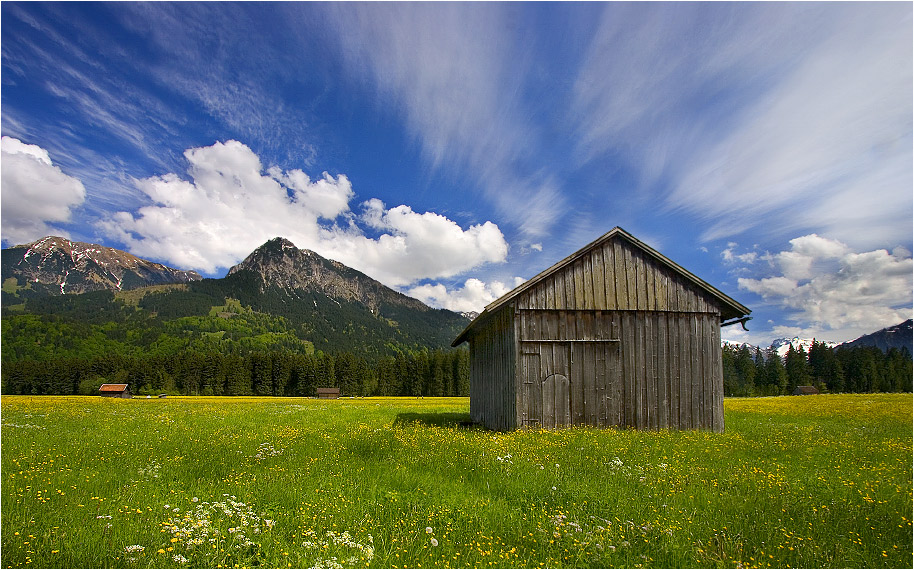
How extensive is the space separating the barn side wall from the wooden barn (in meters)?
0.08

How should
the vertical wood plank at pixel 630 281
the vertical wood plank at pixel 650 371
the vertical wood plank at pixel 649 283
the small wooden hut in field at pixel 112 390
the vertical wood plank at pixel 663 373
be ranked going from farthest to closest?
the small wooden hut in field at pixel 112 390, the vertical wood plank at pixel 649 283, the vertical wood plank at pixel 630 281, the vertical wood plank at pixel 663 373, the vertical wood plank at pixel 650 371

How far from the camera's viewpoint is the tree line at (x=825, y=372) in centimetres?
8550

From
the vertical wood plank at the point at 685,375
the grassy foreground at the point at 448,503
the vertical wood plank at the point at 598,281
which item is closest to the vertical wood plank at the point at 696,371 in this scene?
the vertical wood plank at the point at 685,375

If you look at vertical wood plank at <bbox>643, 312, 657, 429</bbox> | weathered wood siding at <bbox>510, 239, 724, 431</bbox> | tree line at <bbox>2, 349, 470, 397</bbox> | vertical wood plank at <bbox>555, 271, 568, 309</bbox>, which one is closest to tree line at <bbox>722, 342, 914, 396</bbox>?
tree line at <bbox>2, 349, 470, 397</bbox>

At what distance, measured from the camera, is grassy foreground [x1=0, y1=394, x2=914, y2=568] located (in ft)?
17.6

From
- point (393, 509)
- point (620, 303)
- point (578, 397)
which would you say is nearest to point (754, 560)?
point (393, 509)

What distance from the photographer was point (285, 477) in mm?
8320

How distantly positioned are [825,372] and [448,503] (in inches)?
4551

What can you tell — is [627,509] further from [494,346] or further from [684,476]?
[494,346]

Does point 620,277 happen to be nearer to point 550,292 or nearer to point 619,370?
point 550,292

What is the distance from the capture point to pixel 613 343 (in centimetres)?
1616

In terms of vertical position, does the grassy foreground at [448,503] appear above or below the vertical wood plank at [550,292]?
below

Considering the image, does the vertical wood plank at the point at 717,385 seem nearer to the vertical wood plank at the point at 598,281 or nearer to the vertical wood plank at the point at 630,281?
the vertical wood plank at the point at 630,281

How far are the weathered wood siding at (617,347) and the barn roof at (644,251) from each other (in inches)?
8.3
